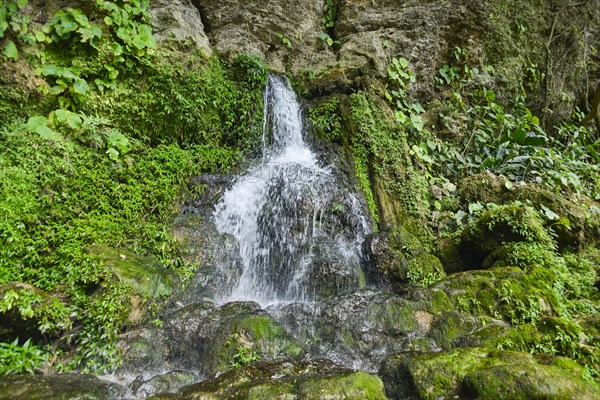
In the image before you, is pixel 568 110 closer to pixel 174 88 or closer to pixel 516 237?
pixel 516 237

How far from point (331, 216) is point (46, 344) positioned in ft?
13.7

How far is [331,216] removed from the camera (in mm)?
5777

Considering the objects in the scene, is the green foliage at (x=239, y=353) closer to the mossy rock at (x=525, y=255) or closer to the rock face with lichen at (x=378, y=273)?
the rock face with lichen at (x=378, y=273)

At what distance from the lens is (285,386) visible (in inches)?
100

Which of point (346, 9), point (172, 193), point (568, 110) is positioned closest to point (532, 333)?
point (172, 193)

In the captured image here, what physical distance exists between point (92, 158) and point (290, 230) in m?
3.22

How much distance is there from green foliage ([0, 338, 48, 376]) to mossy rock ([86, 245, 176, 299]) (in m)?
0.95

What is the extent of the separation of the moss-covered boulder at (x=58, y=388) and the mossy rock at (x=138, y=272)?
1.05 metres

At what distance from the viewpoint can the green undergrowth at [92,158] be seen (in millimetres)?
3250

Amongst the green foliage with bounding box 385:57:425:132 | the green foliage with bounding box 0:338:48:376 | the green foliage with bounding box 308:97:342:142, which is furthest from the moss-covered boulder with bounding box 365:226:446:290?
the green foliage with bounding box 0:338:48:376

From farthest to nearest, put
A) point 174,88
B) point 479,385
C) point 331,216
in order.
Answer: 1. point 174,88
2. point 331,216
3. point 479,385

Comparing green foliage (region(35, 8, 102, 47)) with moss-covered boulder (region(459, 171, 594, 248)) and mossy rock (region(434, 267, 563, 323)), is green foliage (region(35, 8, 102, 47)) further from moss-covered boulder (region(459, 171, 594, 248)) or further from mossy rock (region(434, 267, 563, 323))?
moss-covered boulder (region(459, 171, 594, 248))

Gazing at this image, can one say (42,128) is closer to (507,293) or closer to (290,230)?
(290,230)

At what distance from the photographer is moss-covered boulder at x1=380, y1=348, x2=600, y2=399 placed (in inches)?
84.4
